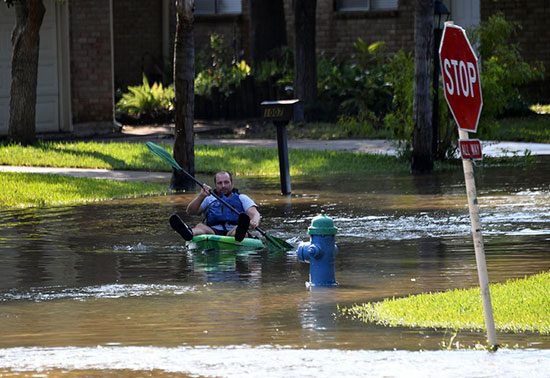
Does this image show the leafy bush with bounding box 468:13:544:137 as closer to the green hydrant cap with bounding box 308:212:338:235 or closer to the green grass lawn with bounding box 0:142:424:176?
the green grass lawn with bounding box 0:142:424:176

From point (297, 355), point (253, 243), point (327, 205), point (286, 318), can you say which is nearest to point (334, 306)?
point (286, 318)

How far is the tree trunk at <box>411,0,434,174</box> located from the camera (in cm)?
2000

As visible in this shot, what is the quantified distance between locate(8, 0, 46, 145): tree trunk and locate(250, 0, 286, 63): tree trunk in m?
11.4

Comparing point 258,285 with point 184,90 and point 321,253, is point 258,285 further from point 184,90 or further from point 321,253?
point 184,90

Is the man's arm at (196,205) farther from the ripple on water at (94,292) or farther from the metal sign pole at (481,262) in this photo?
the metal sign pole at (481,262)

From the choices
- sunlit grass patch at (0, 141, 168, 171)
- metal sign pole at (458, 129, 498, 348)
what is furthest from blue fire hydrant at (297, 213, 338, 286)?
sunlit grass patch at (0, 141, 168, 171)

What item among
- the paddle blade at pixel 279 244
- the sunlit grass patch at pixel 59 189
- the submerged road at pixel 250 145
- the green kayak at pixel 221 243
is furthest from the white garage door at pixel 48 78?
the paddle blade at pixel 279 244

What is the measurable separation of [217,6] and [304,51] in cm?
967

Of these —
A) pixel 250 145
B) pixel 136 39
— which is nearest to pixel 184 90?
pixel 250 145

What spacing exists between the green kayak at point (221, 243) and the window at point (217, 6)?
26569 millimetres

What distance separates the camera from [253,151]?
23.7 m

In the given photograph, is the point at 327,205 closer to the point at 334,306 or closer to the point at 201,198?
the point at 201,198

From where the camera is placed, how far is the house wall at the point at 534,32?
35.7 meters

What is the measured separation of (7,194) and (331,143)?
9.99m
